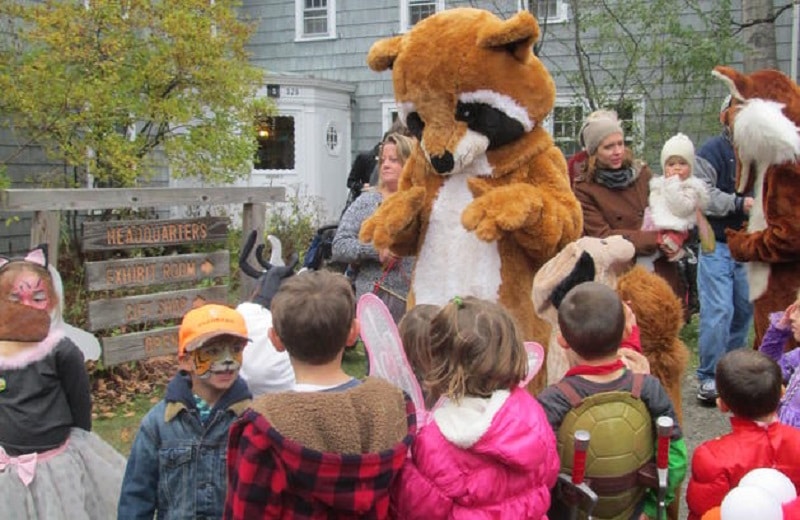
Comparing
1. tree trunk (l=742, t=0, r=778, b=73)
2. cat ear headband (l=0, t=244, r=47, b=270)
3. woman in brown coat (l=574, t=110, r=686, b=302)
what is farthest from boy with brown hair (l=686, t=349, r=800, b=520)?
tree trunk (l=742, t=0, r=778, b=73)

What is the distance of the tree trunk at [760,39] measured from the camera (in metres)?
9.12

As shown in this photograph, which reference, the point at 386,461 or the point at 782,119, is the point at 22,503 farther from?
the point at 782,119

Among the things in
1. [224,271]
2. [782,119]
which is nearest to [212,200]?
[224,271]

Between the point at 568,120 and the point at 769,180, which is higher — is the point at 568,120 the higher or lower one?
the higher one

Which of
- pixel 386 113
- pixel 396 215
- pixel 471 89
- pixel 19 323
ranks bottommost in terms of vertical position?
pixel 19 323

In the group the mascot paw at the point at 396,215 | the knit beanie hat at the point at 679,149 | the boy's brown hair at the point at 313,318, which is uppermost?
the knit beanie hat at the point at 679,149

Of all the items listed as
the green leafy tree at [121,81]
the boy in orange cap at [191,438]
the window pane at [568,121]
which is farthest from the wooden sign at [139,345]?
the window pane at [568,121]

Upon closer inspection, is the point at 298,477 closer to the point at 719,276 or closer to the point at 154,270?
the point at 719,276

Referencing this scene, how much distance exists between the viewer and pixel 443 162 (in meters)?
3.56

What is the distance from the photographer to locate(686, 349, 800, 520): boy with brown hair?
2.60 meters

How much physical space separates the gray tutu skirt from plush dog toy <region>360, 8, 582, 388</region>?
1504 millimetres

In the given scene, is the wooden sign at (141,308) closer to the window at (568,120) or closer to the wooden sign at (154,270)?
the wooden sign at (154,270)

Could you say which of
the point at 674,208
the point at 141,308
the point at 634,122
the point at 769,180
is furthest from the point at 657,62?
the point at 141,308

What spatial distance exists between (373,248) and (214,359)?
5.98ft
